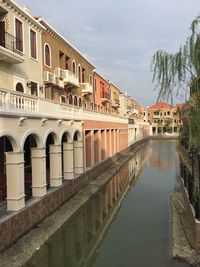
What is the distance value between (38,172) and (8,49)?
6.13 m

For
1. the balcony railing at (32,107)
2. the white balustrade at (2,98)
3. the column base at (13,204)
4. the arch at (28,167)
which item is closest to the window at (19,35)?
the balcony railing at (32,107)

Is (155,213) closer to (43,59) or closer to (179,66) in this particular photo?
(179,66)

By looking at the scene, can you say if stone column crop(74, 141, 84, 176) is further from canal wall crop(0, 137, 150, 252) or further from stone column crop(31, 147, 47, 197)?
stone column crop(31, 147, 47, 197)

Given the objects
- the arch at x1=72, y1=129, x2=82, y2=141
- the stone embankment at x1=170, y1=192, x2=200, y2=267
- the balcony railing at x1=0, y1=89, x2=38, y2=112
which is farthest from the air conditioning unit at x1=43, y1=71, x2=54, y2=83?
the stone embankment at x1=170, y1=192, x2=200, y2=267

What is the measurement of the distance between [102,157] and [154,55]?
20765 millimetres

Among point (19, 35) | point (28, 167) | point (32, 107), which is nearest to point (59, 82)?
point (19, 35)

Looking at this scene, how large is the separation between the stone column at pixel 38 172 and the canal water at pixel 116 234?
1.91m

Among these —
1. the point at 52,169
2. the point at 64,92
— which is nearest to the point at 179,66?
the point at 52,169

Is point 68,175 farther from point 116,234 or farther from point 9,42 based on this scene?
point 9,42

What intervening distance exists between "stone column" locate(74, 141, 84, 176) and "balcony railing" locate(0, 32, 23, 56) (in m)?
7.04

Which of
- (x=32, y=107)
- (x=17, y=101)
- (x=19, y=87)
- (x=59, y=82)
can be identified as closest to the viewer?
(x=17, y=101)

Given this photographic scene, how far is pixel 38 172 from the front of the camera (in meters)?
13.9

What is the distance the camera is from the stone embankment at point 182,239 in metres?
10.1

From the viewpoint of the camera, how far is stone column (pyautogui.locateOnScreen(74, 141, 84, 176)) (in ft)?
68.5
